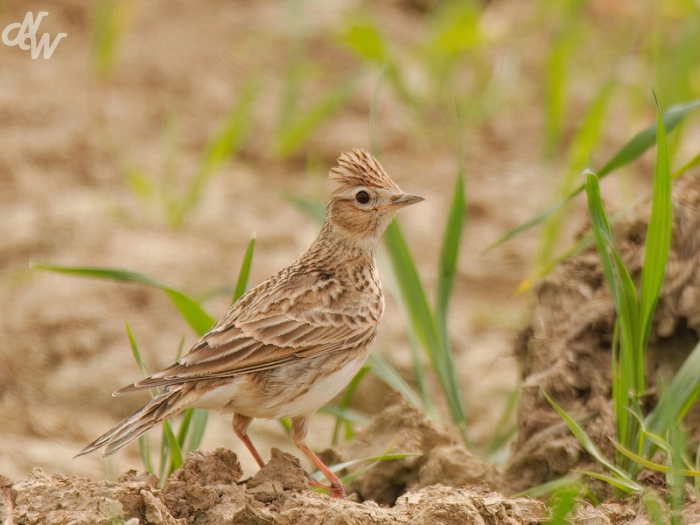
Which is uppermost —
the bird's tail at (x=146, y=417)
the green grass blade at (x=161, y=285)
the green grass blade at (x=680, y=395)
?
the green grass blade at (x=161, y=285)

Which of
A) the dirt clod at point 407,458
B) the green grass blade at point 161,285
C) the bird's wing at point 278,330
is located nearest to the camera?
the bird's wing at point 278,330

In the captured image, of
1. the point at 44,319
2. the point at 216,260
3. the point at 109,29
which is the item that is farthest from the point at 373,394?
the point at 109,29

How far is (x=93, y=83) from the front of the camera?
880cm

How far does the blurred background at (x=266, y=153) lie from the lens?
21.0 feet

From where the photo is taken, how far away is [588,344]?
463 cm

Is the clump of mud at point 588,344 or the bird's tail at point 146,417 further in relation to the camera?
the clump of mud at point 588,344

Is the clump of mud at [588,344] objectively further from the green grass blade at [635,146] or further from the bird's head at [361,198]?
the bird's head at [361,198]

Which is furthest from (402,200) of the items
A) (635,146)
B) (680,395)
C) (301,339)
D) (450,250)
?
(680,395)

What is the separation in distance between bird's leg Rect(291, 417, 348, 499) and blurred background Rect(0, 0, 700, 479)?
1.49 metres

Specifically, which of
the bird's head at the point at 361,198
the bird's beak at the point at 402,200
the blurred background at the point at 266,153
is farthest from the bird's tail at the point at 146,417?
the blurred background at the point at 266,153

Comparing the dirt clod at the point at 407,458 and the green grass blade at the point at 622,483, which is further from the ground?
the green grass blade at the point at 622,483

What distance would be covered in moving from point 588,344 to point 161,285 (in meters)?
1.78

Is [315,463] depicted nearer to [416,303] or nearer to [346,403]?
[346,403]

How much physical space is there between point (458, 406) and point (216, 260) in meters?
2.67
